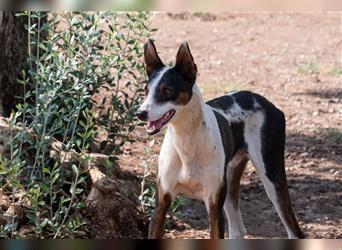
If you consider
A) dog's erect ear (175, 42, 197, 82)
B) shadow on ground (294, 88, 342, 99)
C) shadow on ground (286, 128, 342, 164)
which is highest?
dog's erect ear (175, 42, 197, 82)

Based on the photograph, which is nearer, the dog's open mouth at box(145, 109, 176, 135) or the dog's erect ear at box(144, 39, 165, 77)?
the dog's open mouth at box(145, 109, 176, 135)

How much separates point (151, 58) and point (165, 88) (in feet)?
0.89

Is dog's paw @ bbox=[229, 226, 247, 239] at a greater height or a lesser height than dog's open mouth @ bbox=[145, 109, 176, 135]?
lesser

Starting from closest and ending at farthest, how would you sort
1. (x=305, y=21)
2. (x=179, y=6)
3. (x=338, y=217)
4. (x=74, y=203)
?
(x=179, y=6), (x=74, y=203), (x=338, y=217), (x=305, y=21)

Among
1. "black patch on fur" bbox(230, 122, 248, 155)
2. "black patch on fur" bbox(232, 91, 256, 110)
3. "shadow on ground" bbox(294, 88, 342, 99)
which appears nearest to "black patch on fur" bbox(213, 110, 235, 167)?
"black patch on fur" bbox(230, 122, 248, 155)

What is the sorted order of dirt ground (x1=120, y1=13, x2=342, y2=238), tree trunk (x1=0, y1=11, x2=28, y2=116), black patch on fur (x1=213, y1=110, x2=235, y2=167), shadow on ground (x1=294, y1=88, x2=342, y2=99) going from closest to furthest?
black patch on fur (x1=213, y1=110, x2=235, y2=167)
tree trunk (x1=0, y1=11, x2=28, y2=116)
dirt ground (x1=120, y1=13, x2=342, y2=238)
shadow on ground (x1=294, y1=88, x2=342, y2=99)

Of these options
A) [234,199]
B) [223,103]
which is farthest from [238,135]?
[234,199]

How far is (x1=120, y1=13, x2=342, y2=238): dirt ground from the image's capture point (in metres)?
7.95

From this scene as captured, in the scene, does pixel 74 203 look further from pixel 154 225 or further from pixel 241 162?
pixel 241 162

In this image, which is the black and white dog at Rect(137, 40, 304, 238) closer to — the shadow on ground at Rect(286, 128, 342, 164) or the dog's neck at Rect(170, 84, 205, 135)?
the dog's neck at Rect(170, 84, 205, 135)

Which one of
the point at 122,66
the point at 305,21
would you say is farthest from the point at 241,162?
the point at 305,21

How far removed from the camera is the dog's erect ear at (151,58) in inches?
235

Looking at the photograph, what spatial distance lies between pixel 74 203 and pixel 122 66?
3.71 ft

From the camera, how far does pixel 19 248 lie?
4.46 metres
